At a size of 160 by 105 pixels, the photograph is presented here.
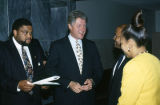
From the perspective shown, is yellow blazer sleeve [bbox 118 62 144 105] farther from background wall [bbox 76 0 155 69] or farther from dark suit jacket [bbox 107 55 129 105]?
background wall [bbox 76 0 155 69]

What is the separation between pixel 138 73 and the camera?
140 cm

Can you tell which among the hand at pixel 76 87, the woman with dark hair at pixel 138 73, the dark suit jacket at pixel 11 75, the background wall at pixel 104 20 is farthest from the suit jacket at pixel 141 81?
the background wall at pixel 104 20

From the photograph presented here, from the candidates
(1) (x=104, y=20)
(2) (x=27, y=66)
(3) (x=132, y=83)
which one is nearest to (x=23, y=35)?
(2) (x=27, y=66)

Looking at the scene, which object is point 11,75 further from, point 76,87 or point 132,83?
point 132,83

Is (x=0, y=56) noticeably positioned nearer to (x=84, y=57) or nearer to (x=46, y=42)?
(x=84, y=57)

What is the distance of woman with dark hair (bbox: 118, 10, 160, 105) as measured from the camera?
1414mm

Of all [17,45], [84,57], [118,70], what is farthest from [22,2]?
[118,70]

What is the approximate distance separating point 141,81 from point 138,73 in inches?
2.4

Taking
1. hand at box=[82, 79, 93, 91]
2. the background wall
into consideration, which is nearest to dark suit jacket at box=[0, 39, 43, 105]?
hand at box=[82, 79, 93, 91]

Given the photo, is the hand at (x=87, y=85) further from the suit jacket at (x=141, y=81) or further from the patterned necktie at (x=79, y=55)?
the suit jacket at (x=141, y=81)

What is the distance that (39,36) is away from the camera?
189 inches

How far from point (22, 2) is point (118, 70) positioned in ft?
10.3

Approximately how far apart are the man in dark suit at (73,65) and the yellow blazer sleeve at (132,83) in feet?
3.16

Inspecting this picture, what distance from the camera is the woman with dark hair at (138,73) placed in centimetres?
141
